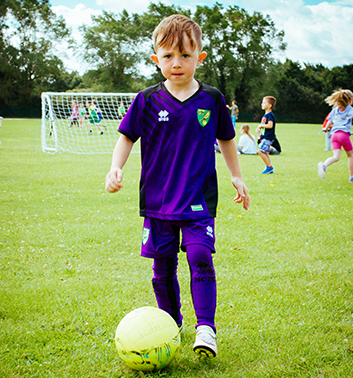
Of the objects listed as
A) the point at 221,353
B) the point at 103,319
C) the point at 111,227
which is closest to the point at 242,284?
the point at 221,353

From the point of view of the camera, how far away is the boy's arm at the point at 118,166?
94.0 inches

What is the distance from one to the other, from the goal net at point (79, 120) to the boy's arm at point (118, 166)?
476 inches

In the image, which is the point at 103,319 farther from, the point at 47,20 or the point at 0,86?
the point at 47,20

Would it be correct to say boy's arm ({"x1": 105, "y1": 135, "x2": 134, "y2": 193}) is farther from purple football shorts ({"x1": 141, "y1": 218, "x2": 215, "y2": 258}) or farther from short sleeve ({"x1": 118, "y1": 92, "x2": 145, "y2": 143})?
purple football shorts ({"x1": 141, "y1": 218, "x2": 215, "y2": 258})

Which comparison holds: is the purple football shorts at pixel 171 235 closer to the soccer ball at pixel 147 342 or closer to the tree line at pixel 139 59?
the soccer ball at pixel 147 342

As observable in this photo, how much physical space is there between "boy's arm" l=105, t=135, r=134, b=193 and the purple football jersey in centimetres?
6

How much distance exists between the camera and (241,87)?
59656 mm

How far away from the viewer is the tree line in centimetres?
5456

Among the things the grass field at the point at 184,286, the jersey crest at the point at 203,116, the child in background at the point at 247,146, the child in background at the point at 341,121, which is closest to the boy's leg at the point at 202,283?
→ the grass field at the point at 184,286

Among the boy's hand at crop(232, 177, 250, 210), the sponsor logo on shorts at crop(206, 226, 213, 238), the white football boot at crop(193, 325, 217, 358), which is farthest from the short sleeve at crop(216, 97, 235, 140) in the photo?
the white football boot at crop(193, 325, 217, 358)

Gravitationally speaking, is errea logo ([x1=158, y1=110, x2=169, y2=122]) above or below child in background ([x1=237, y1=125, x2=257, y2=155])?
above

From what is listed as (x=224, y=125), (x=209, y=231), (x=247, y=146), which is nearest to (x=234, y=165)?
(x=224, y=125)

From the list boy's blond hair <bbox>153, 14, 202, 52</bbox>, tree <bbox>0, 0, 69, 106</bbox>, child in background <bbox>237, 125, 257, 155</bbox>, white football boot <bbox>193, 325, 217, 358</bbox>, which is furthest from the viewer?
tree <bbox>0, 0, 69, 106</bbox>

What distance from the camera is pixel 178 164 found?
2.42 metres
